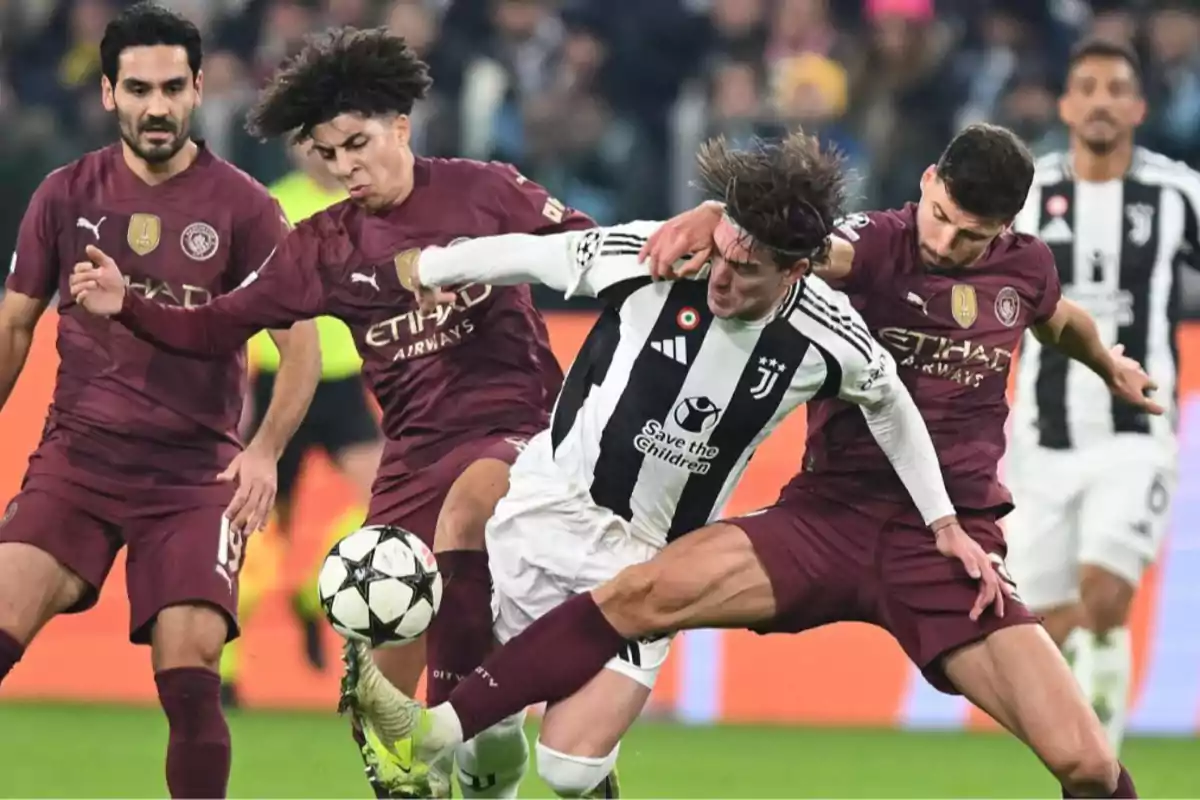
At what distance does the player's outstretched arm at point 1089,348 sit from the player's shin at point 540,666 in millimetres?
1511

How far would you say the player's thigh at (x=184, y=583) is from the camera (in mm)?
6395

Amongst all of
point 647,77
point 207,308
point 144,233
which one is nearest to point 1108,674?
point 207,308

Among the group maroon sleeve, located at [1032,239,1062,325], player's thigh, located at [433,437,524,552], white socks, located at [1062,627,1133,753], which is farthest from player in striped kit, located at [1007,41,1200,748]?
player's thigh, located at [433,437,524,552]

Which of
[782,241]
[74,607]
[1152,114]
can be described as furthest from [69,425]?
[1152,114]

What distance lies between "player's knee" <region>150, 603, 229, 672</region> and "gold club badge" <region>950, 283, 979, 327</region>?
2193 mm

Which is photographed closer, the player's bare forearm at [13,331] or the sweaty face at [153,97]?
the sweaty face at [153,97]

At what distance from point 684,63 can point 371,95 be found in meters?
6.31

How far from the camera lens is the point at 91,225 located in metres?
6.61

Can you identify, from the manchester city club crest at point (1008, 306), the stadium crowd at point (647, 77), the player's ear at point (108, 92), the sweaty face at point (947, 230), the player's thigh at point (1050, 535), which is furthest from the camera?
the stadium crowd at point (647, 77)

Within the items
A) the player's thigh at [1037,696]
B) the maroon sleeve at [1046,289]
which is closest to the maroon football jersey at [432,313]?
the maroon sleeve at [1046,289]

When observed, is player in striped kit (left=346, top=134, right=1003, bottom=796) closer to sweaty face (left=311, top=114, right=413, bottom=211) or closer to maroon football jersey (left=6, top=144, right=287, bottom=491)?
sweaty face (left=311, top=114, right=413, bottom=211)

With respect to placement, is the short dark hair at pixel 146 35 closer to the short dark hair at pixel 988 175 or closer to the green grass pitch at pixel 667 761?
the short dark hair at pixel 988 175

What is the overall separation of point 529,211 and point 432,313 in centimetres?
43

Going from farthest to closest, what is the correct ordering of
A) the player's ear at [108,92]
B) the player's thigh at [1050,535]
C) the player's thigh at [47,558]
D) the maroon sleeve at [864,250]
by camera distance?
the player's thigh at [1050,535]
the player's ear at [108,92]
the player's thigh at [47,558]
the maroon sleeve at [864,250]
